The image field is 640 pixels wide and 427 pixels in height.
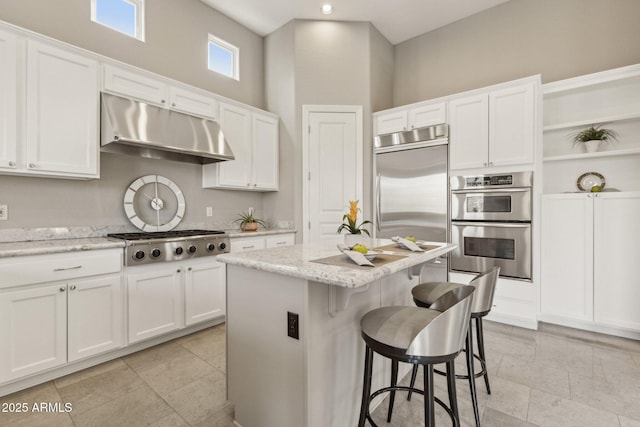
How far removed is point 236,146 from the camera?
12.2 feet

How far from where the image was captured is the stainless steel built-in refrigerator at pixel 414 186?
361cm

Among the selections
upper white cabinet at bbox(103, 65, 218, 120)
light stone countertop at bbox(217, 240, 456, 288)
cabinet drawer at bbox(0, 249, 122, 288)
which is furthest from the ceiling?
light stone countertop at bbox(217, 240, 456, 288)

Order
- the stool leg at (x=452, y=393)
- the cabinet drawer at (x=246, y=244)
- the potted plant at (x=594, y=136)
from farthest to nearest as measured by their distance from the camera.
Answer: the cabinet drawer at (x=246, y=244) < the potted plant at (x=594, y=136) < the stool leg at (x=452, y=393)

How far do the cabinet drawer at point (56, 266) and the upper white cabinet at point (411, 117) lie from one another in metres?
3.27

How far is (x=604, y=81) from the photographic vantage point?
9.74ft

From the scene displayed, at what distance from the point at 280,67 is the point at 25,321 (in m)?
3.85

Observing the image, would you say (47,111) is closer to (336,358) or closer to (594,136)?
(336,358)

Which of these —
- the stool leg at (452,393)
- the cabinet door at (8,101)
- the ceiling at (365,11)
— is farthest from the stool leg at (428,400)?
the ceiling at (365,11)

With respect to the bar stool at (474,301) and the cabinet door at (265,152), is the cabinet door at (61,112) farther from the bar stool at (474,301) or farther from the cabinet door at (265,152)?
the bar stool at (474,301)

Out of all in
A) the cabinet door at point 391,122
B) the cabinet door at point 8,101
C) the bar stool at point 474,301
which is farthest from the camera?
the cabinet door at point 391,122

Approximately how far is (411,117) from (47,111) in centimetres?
358

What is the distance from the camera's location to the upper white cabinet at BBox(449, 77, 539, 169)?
309 cm

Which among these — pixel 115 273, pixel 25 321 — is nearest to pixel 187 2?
pixel 115 273

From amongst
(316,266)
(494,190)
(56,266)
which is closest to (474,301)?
(316,266)
